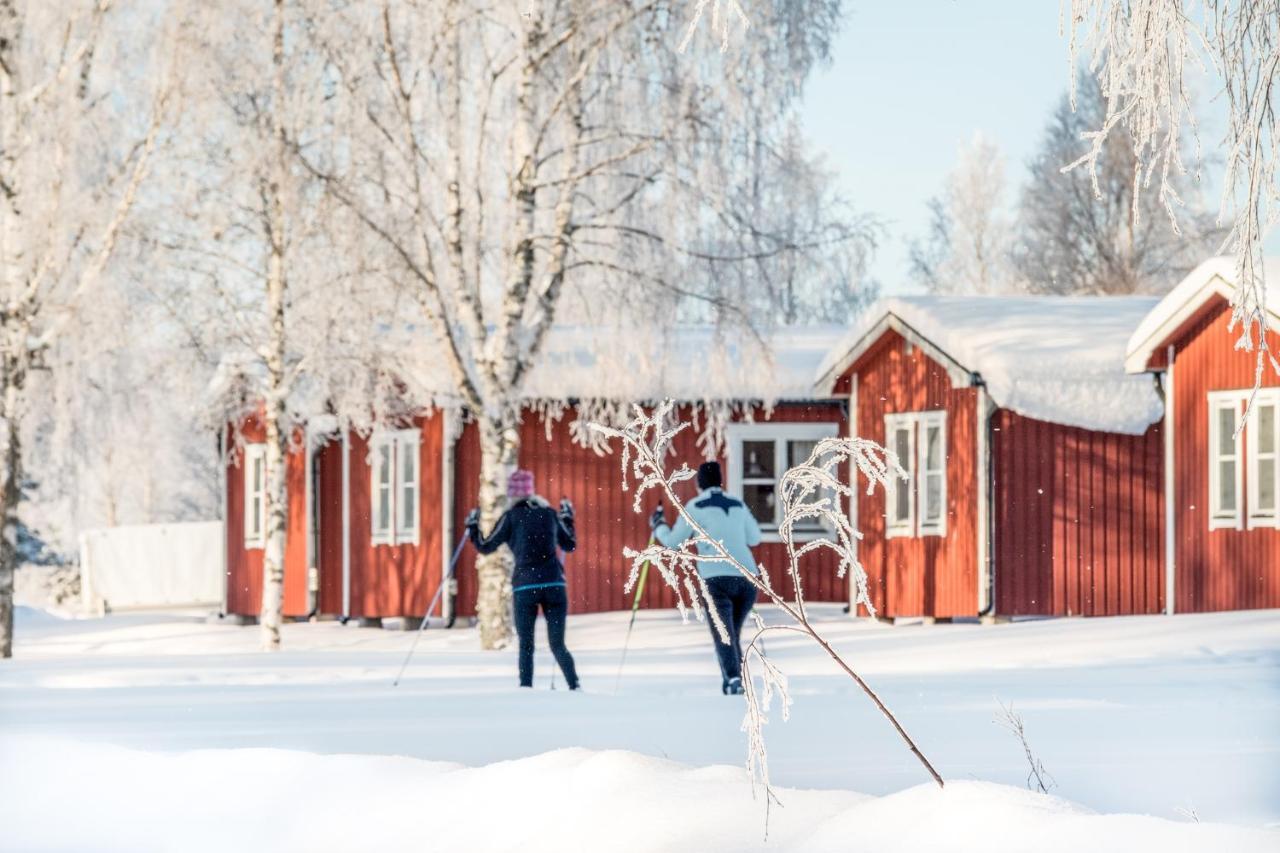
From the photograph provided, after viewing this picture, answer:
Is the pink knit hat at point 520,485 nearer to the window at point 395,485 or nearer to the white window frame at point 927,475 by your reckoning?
the white window frame at point 927,475

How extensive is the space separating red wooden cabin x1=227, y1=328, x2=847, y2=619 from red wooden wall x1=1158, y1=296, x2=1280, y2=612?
5.46 metres

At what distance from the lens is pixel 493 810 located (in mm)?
7090

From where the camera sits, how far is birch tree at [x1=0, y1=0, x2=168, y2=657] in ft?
64.3

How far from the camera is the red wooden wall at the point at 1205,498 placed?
67.4 ft

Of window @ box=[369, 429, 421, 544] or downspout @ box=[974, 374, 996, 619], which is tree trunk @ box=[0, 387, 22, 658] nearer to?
window @ box=[369, 429, 421, 544]

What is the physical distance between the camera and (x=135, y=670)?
16.3m

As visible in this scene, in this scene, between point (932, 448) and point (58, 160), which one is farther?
point (932, 448)

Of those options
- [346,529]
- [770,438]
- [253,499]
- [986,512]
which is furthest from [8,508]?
[986,512]

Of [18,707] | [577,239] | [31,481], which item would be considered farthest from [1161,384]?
[31,481]

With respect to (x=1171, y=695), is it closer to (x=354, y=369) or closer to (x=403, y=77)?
(x=403, y=77)

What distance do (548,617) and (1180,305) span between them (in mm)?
10234

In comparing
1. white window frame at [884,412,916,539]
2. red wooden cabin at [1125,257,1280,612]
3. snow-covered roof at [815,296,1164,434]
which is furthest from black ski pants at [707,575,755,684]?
white window frame at [884,412,916,539]

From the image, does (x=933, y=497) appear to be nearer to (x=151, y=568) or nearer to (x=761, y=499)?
(x=761, y=499)

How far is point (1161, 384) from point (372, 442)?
10.5 meters
